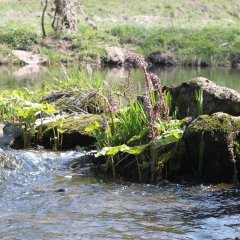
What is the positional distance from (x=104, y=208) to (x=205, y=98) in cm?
361

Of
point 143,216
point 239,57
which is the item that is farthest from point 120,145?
point 239,57

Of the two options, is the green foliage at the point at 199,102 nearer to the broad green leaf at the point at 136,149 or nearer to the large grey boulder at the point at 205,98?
the large grey boulder at the point at 205,98

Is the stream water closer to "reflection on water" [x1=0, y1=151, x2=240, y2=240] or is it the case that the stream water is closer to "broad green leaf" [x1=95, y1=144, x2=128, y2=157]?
"reflection on water" [x1=0, y1=151, x2=240, y2=240]

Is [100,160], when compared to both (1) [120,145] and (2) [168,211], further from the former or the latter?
(2) [168,211]

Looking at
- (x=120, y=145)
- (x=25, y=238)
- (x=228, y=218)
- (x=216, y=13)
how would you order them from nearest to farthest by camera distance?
1. (x=25, y=238)
2. (x=228, y=218)
3. (x=120, y=145)
4. (x=216, y=13)

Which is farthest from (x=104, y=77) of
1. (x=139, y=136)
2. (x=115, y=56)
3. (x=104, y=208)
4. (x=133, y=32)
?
(x=133, y=32)

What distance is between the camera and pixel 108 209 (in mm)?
7930

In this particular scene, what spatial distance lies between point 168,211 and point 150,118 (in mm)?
1691

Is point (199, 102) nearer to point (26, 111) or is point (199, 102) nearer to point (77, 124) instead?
point (77, 124)

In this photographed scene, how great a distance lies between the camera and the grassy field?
50812 millimetres

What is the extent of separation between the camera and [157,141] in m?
9.14

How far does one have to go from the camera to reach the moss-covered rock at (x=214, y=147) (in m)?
9.09

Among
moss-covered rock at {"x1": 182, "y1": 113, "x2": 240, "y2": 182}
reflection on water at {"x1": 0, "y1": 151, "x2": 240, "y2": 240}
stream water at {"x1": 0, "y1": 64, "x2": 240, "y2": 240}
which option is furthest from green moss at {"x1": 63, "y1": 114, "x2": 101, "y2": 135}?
moss-covered rock at {"x1": 182, "y1": 113, "x2": 240, "y2": 182}

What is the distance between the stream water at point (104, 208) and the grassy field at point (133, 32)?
3789cm
